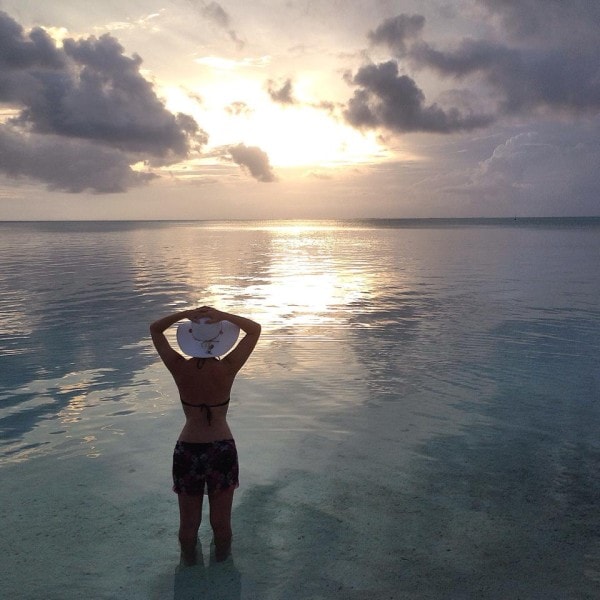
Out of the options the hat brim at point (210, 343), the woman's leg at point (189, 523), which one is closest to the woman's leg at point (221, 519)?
the woman's leg at point (189, 523)

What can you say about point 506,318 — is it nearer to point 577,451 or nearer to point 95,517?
point 577,451

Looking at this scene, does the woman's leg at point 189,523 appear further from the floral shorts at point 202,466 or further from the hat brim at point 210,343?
the hat brim at point 210,343

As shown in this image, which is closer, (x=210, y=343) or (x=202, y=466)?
(x=210, y=343)

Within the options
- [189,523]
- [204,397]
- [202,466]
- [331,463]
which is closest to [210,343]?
[204,397]

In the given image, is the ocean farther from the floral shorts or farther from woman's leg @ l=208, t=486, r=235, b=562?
the floral shorts

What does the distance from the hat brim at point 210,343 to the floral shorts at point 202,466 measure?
31.5 inches

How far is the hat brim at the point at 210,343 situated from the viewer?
456cm

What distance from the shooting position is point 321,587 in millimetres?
4906

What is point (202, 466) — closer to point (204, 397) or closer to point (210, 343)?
point (204, 397)

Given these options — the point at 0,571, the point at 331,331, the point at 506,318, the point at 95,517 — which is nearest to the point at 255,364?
the point at 331,331

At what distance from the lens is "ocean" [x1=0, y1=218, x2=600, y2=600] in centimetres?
509

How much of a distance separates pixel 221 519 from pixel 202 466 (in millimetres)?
655

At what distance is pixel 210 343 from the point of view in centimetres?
458

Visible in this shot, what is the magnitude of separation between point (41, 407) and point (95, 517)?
13.7 ft
